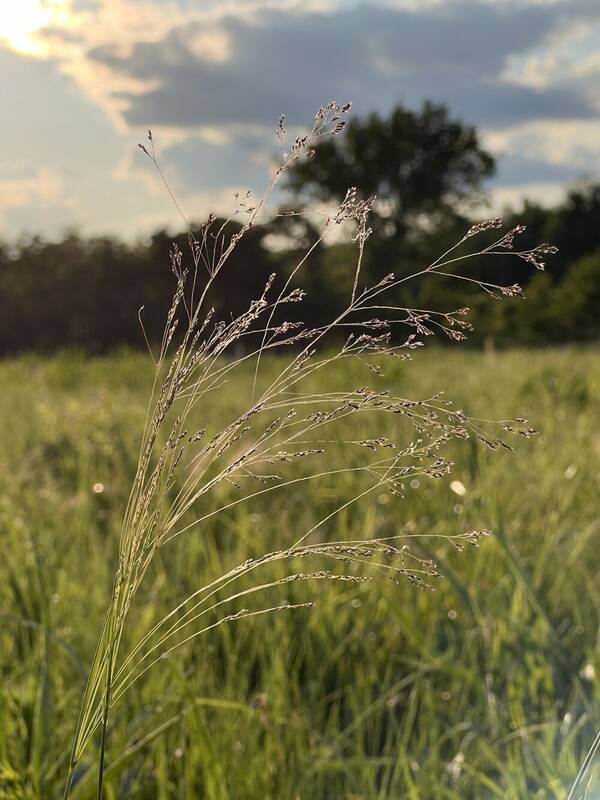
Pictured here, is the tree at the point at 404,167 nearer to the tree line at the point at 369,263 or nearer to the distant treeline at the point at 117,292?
the tree line at the point at 369,263

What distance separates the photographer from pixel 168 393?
718 millimetres

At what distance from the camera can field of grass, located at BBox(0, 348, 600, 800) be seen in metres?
1.60

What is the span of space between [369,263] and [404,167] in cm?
500

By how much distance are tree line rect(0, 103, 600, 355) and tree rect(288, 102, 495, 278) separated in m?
0.04

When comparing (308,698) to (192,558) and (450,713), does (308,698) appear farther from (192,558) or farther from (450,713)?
(192,558)

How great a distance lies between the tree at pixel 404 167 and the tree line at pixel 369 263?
4 centimetres

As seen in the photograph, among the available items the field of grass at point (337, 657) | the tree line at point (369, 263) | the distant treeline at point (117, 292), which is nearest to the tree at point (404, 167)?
the tree line at point (369, 263)

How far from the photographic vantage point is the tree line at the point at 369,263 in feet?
55.4

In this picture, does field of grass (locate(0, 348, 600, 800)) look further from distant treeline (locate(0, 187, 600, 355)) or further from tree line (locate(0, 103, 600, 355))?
distant treeline (locate(0, 187, 600, 355))

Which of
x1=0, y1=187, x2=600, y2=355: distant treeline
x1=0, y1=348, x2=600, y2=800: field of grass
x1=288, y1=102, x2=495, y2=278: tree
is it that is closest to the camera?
x1=0, y1=348, x2=600, y2=800: field of grass

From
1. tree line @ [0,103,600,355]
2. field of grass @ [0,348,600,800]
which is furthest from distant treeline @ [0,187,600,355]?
field of grass @ [0,348,600,800]

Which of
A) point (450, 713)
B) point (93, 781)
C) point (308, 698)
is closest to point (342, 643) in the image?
point (308, 698)

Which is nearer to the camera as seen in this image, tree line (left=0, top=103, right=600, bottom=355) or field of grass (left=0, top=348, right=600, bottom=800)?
field of grass (left=0, top=348, right=600, bottom=800)

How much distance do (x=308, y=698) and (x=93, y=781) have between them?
0.77 m
